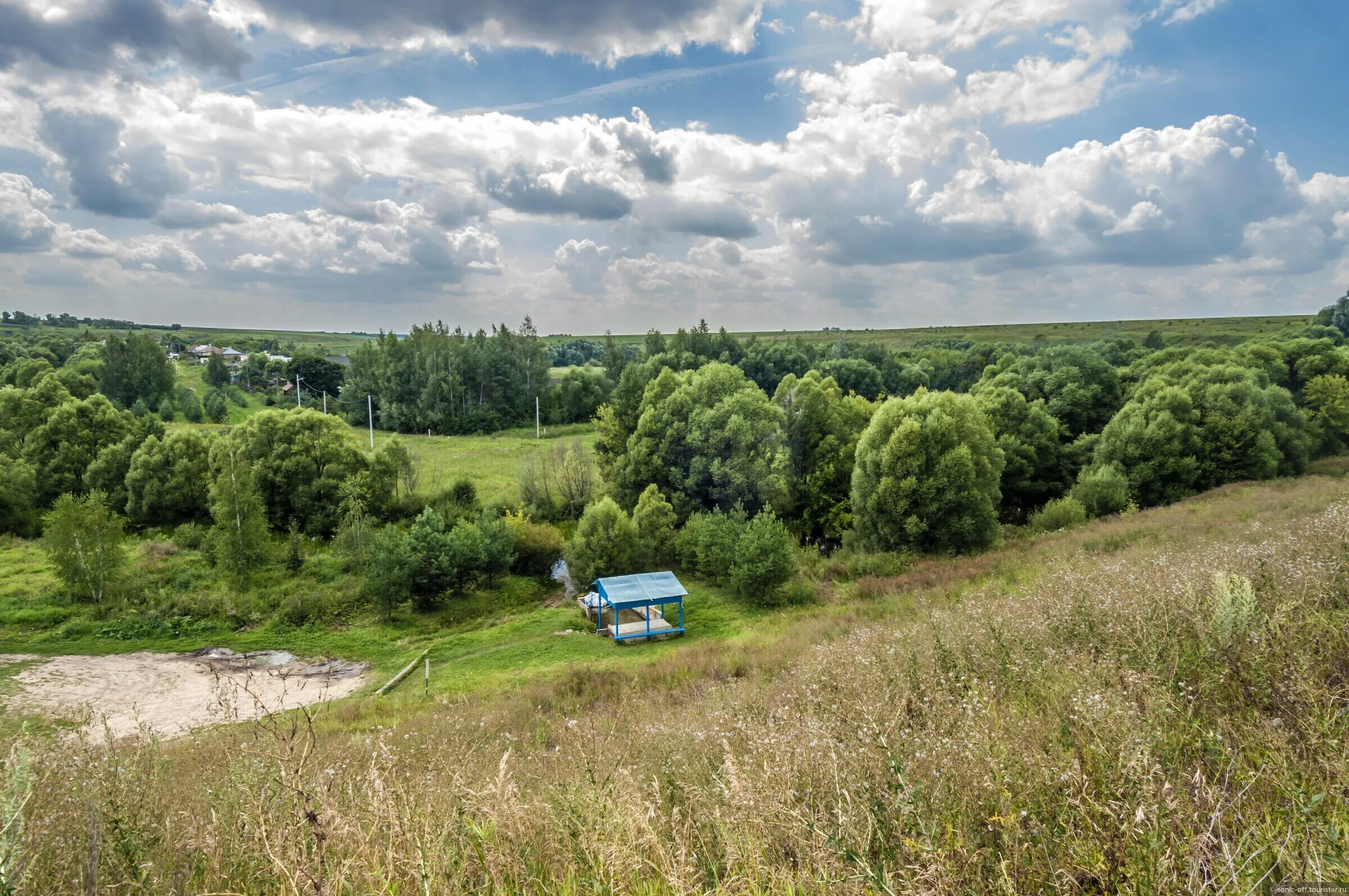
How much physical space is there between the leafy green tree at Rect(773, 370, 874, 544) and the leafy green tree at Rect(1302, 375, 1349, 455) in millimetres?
32129

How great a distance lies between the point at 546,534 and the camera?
30.0 metres

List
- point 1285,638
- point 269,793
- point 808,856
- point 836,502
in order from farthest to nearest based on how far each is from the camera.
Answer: point 836,502
point 1285,638
point 269,793
point 808,856

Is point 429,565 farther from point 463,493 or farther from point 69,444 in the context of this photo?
point 69,444

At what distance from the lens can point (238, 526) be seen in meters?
26.0

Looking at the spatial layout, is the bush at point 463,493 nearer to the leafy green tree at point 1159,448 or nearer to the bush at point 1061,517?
the bush at point 1061,517

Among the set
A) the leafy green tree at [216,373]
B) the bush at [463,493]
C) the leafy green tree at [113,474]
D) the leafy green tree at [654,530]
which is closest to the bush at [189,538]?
the leafy green tree at [113,474]

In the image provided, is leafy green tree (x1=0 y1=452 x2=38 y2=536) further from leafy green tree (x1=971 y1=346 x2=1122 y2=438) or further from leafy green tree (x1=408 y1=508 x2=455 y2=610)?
leafy green tree (x1=971 y1=346 x2=1122 y2=438)

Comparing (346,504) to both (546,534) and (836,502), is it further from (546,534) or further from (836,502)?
(836,502)

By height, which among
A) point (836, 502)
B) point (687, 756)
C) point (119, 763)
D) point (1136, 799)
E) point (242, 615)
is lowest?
point (242, 615)

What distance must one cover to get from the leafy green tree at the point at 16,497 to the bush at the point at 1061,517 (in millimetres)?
51614

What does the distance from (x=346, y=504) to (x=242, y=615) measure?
8.47 m

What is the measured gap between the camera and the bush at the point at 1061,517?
1112 inches

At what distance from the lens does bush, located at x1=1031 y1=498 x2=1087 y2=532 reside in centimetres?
2825

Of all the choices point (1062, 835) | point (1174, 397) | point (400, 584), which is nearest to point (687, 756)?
point (1062, 835)
